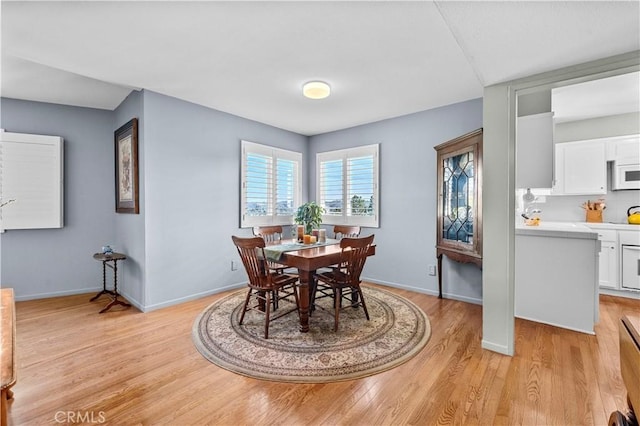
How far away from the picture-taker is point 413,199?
4.16 meters

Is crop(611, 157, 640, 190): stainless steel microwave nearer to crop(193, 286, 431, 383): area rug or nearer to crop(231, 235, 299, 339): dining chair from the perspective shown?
crop(193, 286, 431, 383): area rug

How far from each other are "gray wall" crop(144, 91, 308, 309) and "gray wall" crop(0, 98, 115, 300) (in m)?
1.37

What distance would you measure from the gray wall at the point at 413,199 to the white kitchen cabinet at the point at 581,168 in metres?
1.96

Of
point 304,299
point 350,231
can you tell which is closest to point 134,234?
point 304,299

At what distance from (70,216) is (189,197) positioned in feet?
5.88

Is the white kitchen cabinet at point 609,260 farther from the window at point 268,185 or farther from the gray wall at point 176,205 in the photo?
the window at point 268,185

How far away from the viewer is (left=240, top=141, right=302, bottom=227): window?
14.5 feet

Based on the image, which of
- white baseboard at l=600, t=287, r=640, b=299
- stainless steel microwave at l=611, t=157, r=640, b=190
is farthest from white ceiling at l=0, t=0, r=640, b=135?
white baseboard at l=600, t=287, r=640, b=299

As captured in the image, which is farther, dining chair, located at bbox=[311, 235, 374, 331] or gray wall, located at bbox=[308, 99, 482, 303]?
gray wall, located at bbox=[308, 99, 482, 303]

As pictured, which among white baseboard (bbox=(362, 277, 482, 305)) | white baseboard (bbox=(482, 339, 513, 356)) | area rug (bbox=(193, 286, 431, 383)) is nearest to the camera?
area rug (bbox=(193, 286, 431, 383))

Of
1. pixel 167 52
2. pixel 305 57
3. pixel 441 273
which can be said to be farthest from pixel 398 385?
pixel 167 52

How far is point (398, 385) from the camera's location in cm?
198

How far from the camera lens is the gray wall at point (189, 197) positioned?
3.38 metres

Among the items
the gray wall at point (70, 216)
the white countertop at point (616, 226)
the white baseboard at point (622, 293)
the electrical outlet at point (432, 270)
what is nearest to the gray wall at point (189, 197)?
the gray wall at point (70, 216)
